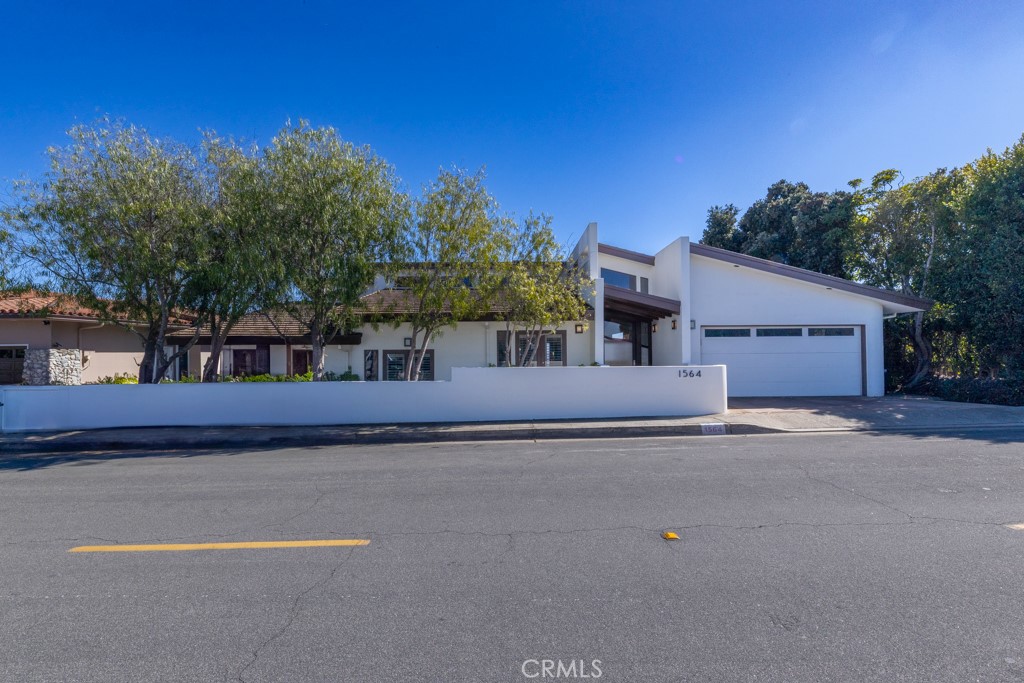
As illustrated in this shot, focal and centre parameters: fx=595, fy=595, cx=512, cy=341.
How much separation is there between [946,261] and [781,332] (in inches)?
248

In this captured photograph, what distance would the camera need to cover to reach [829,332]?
1838 cm

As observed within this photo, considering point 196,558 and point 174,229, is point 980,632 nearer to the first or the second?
point 196,558

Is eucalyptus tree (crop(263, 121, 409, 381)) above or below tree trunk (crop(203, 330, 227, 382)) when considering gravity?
above

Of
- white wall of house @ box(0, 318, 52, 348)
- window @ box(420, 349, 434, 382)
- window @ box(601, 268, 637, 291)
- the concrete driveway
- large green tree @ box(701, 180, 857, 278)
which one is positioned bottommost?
the concrete driveway

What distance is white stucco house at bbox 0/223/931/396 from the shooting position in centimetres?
1800

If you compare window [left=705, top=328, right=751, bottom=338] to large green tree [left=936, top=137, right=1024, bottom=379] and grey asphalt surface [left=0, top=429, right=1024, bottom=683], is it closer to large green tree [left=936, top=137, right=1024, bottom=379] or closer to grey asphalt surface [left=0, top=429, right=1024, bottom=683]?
large green tree [left=936, top=137, right=1024, bottom=379]

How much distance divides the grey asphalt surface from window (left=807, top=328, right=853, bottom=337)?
1060 cm

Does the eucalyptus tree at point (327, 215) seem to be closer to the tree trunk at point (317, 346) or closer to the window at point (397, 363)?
the tree trunk at point (317, 346)

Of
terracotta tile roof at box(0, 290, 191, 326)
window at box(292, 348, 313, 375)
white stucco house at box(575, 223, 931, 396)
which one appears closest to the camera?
terracotta tile roof at box(0, 290, 191, 326)

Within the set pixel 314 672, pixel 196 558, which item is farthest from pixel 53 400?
pixel 314 672

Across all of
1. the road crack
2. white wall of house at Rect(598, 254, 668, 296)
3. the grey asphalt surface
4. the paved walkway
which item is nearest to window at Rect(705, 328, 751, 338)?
white wall of house at Rect(598, 254, 668, 296)

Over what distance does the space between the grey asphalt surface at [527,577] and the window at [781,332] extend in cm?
1036

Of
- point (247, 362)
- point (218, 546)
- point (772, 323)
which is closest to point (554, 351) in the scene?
point (772, 323)

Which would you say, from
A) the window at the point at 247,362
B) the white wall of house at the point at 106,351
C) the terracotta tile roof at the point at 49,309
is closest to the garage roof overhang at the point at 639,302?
the terracotta tile roof at the point at 49,309
